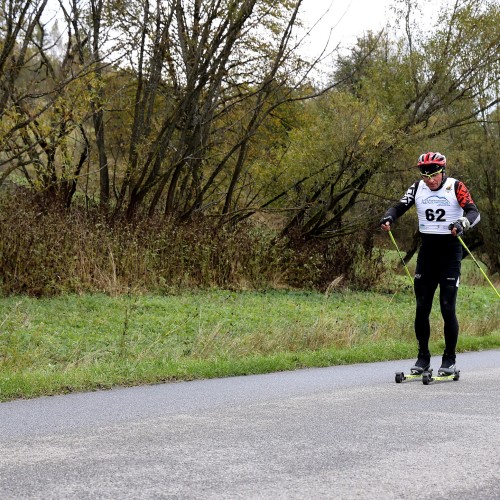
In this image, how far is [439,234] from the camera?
945 centimetres

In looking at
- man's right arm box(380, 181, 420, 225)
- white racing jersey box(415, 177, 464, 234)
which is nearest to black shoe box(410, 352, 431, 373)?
white racing jersey box(415, 177, 464, 234)

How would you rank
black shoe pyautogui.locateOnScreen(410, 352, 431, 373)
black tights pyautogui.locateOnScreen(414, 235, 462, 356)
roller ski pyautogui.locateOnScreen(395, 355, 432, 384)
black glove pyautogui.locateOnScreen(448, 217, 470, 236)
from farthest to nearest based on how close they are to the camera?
black shoe pyautogui.locateOnScreen(410, 352, 431, 373), black tights pyautogui.locateOnScreen(414, 235, 462, 356), roller ski pyautogui.locateOnScreen(395, 355, 432, 384), black glove pyautogui.locateOnScreen(448, 217, 470, 236)

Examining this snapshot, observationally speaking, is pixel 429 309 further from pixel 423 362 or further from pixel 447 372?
pixel 447 372

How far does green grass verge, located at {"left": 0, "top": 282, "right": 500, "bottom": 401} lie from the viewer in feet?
31.8

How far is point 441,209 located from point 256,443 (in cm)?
434

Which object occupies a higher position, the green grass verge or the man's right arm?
the man's right arm

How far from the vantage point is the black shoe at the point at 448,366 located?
376 inches

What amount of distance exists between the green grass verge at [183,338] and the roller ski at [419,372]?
72.3 inches

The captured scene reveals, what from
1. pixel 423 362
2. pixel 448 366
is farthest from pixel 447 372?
pixel 423 362

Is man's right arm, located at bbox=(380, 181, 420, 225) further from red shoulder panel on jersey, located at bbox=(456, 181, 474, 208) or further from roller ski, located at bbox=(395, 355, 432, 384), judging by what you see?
roller ski, located at bbox=(395, 355, 432, 384)

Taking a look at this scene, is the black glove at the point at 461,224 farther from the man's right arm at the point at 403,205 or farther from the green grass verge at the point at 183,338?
the green grass verge at the point at 183,338

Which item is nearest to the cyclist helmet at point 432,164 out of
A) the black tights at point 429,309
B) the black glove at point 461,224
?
the black glove at point 461,224

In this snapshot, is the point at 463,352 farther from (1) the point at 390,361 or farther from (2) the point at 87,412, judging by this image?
(2) the point at 87,412

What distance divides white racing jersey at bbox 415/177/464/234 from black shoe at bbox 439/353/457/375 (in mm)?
1346
